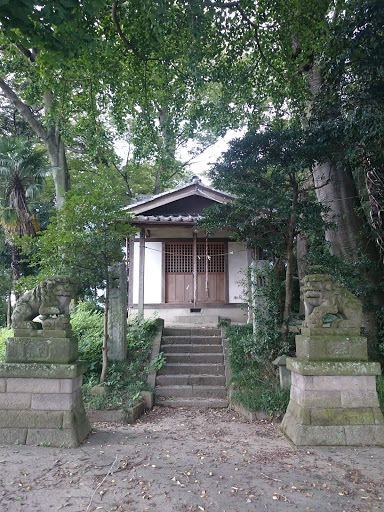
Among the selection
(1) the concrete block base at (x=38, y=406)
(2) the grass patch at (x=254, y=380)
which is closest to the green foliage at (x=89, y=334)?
(1) the concrete block base at (x=38, y=406)

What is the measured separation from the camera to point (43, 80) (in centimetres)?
945

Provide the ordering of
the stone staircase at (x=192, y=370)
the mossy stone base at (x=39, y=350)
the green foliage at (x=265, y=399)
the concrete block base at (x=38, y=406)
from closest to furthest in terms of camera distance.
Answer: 1. the concrete block base at (x=38, y=406)
2. the mossy stone base at (x=39, y=350)
3. the green foliage at (x=265, y=399)
4. the stone staircase at (x=192, y=370)

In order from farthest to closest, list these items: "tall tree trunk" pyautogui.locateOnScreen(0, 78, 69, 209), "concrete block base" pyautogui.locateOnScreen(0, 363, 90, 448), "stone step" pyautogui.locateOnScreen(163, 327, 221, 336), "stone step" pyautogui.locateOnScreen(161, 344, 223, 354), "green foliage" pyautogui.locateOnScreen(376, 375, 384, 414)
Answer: "tall tree trunk" pyautogui.locateOnScreen(0, 78, 69, 209) → "stone step" pyautogui.locateOnScreen(163, 327, 221, 336) → "stone step" pyautogui.locateOnScreen(161, 344, 223, 354) → "green foliage" pyautogui.locateOnScreen(376, 375, 384, 414) → "concrete block base" pyautogui.locateOnScreen(0, 363, 90, 448)

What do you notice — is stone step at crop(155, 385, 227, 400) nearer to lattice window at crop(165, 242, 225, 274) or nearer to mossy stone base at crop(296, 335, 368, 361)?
mossy stone base at crop(296, 335, 368, 361)

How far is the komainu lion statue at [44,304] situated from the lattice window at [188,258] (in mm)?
8744

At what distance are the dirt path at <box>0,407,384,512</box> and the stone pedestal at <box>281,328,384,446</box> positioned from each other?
7.5 inches

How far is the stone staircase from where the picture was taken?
7.66 metres

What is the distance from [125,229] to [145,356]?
3.16m

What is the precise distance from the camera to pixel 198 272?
1388 centimetres

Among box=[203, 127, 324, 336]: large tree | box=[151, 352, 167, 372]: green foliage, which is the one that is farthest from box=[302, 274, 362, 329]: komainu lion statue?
box=[151, 352, 167, 372]: green foliage

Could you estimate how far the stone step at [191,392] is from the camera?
7.77m

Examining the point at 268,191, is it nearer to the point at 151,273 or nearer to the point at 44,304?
the point at 44,304

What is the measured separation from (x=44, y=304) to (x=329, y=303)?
3.93 meters

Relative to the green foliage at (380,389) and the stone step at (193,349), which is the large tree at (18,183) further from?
the green foliage at (380,389)
